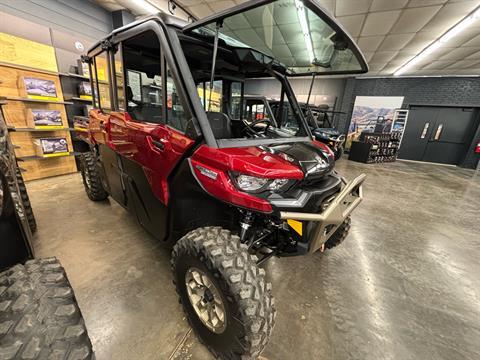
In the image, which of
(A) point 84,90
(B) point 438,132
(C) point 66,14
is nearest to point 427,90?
(B) point 438,132

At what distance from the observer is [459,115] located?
384 inches

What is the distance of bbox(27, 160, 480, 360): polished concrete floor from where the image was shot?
1393 mm

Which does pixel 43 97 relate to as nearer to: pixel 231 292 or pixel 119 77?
pixel 119 77

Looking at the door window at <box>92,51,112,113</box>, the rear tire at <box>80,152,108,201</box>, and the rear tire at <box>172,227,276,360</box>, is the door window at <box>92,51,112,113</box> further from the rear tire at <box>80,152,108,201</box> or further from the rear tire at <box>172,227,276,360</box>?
the rear tire at <box>172,227,276,360</box>

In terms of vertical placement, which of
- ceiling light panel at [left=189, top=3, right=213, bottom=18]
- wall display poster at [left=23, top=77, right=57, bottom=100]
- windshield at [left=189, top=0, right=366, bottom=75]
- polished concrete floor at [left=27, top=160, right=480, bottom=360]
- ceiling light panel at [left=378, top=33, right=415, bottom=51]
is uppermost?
ceiling light panel at [left=378, top=33, right=415, bottom=51]

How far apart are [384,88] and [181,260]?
43.5ft

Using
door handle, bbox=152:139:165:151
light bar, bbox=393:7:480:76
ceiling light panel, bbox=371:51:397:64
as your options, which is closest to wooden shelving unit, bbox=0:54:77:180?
door handle, bbox=152:139:165:151

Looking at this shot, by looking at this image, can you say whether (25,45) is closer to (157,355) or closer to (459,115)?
(157,355)

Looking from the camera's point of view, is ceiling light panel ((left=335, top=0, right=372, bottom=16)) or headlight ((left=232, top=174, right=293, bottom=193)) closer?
headlight ((left=232, top=174, right=293, bottom=193))

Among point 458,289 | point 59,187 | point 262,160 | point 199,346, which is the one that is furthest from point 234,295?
point 59,187

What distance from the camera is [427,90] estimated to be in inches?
387

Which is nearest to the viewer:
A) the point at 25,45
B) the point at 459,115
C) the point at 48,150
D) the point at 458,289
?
the point at 458,289

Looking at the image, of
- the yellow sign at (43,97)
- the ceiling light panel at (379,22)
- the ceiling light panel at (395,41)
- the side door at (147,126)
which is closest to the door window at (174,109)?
the side door at (147,126)

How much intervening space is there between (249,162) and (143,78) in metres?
1.70
